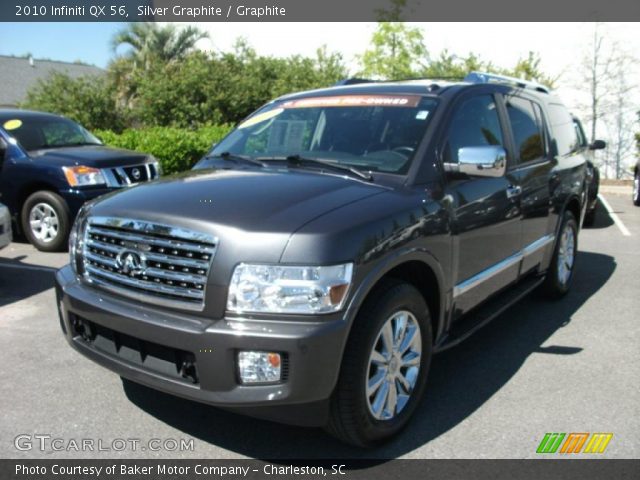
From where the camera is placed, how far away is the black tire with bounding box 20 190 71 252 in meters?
7.56

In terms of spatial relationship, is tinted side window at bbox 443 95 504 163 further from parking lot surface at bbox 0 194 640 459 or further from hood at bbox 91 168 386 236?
parking lot surface at bbox 0 194 640 459

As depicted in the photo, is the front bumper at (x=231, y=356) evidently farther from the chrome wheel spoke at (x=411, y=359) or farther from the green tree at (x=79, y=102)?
the green tree at (x=79, y=102)

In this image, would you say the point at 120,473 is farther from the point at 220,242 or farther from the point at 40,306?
the point at 40,306

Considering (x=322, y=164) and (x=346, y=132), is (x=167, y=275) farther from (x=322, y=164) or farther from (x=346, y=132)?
(x=346, y=132)

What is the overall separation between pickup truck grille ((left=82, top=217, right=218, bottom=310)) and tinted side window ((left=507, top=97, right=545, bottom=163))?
114 inches

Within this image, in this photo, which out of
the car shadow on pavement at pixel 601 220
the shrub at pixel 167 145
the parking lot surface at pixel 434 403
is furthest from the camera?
the shrub at pixel 167 145

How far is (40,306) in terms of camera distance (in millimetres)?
5395

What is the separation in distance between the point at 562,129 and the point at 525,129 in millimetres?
1240

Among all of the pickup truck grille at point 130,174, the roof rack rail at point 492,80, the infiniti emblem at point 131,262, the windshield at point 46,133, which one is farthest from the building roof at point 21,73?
the infiniti emblem at point 131,262

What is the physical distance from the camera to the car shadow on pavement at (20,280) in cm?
575

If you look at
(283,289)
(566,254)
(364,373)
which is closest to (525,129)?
(566,254)

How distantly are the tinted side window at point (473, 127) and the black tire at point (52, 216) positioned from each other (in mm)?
5400

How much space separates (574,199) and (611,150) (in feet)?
57.8

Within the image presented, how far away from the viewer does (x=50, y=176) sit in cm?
762
